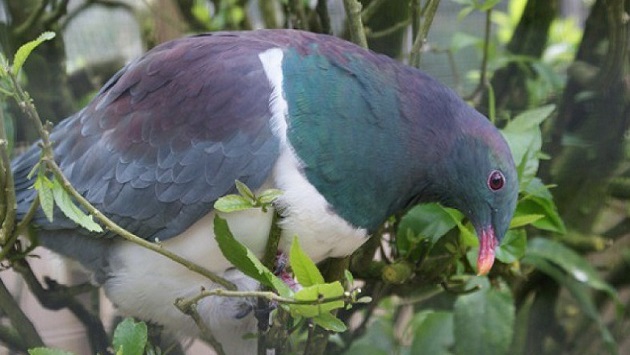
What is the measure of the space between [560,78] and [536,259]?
0.34 meters

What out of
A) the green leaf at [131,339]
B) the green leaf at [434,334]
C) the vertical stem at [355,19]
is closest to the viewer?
the green leaf at [131,339]

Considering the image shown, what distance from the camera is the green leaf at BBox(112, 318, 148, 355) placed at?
3.43 ft

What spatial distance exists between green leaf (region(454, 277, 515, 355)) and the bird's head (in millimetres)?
288

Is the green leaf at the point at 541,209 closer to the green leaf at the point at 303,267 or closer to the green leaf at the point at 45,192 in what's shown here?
the green leaf at the point at 303,267

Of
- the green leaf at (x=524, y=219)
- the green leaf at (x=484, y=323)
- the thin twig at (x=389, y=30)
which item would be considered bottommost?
the green leaf at (x=484, y=323)

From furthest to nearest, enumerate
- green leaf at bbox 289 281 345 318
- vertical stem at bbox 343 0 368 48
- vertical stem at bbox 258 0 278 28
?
vertical stem at bbox 258 0 278 28, vertical stem at bbox 343 0 368 48, green leaf at bbox 289 281 345 318

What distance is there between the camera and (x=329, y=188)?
1187 mm

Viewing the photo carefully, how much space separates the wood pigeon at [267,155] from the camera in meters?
1.18

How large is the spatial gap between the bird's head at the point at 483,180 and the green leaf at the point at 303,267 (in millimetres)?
316

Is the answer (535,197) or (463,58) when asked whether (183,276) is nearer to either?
(535,197)

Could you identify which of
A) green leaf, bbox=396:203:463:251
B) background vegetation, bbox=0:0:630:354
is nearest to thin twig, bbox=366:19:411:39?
background vegetation, bbox=0:0:630:354

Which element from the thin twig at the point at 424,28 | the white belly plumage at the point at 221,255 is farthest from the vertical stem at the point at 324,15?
the white belly plumage at the point at 221,255

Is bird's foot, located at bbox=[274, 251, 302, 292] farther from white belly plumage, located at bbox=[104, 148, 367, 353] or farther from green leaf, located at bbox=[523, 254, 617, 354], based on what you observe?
green leaf, located at bbox=[523, 254, 617, 354]

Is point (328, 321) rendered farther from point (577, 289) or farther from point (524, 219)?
point (577, 289)
